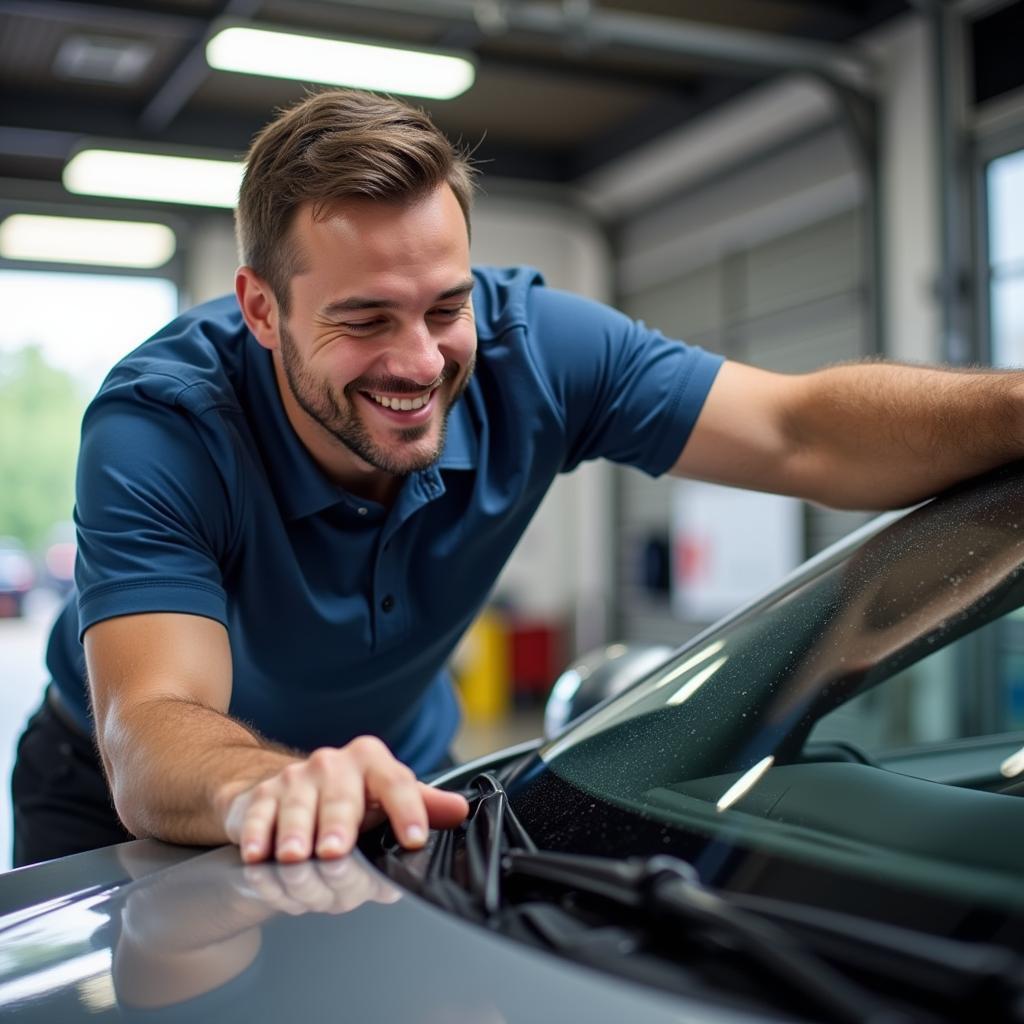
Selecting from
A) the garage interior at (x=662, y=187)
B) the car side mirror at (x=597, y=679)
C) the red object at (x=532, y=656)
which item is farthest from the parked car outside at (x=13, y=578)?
the car side mirror at (x=597, y=679)

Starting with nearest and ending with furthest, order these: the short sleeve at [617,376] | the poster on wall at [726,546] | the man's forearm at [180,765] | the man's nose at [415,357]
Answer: the man's forearm at [180,765]
the man's nose at [415,357]
the short sleeve at [617,376]
the poster on wall at [726,546]

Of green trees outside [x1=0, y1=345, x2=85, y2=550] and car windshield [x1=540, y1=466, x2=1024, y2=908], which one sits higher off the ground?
green trees outside [x1=0, y1=345, x2=85, y2=550]

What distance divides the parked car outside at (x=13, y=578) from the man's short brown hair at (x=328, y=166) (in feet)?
39.3

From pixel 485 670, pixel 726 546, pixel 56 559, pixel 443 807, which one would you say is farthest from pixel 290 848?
pixel 56 559

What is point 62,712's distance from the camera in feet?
6.69

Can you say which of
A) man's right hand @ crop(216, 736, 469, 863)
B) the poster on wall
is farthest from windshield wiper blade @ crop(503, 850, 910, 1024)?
the poster on wall

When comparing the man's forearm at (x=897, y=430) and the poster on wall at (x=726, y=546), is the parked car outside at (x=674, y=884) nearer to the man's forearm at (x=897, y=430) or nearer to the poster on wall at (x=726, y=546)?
the man's forearm at (x=897, y=430)

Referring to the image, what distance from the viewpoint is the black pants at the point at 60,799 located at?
1.95 m

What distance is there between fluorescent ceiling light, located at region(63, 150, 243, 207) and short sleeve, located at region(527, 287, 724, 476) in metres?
5.69

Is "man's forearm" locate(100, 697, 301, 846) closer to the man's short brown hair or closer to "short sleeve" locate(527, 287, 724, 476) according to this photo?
the man's short brown hair

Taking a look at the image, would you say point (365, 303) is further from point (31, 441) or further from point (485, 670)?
point (31, 441)

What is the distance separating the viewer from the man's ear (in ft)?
5.49

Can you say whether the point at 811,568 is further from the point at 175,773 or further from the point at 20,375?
the point at 20,375

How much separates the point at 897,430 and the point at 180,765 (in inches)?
40.1
